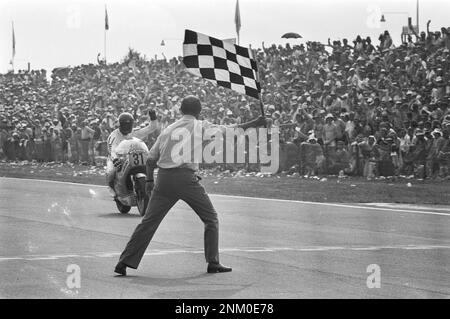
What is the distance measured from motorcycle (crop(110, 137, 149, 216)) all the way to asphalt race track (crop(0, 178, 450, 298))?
297 millimetres

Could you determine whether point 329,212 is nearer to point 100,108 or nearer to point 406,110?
point 406,110

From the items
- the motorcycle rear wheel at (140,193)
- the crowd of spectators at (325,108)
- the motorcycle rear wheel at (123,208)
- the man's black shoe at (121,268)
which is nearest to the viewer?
the man's black shoe at (121,268)

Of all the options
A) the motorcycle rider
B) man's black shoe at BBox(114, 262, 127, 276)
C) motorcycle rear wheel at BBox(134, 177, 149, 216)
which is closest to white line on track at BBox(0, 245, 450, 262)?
man's black shoe at BBox(114, 262, 127, 276)

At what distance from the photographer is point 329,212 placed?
16.6m

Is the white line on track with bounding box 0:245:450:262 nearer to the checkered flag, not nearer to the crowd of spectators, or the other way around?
the checkered flag

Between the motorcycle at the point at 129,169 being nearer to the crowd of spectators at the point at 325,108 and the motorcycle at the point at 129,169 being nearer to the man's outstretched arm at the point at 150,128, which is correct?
the man's outstretched arm at the point at 150,128

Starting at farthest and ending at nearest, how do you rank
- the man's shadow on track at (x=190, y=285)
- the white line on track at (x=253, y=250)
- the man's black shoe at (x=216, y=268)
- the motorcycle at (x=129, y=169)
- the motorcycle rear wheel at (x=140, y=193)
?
the motorcycle at (x=129, y=169)
the motorcycle rear wheel at (x=140, y=193)
the white line on track at (x=253, y=250)
the man's black shoe at (x=216, y=268)
the man's shadow on track at (x=190, y=285)

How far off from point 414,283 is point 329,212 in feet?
25.5

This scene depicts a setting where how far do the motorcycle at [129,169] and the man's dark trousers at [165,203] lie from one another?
20.6 feet

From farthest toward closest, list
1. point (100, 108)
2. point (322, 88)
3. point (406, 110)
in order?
point (100, 108), point (322, 88), point (406, 110)

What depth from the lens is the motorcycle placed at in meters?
15.9

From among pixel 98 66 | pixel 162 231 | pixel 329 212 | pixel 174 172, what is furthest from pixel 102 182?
pixel 98 66

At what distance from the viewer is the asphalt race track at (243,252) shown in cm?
846

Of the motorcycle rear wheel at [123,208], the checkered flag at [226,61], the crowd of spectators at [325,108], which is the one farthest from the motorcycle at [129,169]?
the crowd of spectators at [325,108]
